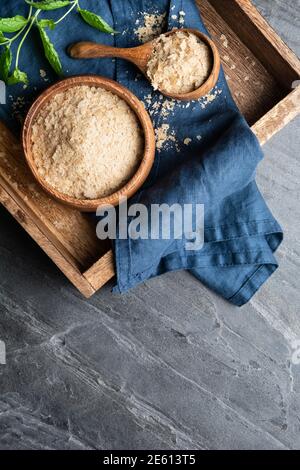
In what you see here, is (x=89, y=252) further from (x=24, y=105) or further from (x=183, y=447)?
(x=183, y=447)

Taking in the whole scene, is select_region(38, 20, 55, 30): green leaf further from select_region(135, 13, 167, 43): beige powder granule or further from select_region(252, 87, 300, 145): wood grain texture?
select_region(252, 87, 300, 145): wood grain texture

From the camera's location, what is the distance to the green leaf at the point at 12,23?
945 mm

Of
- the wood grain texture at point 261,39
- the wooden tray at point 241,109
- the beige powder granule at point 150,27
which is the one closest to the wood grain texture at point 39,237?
the wooden tray at point 241,109

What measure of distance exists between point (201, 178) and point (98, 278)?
0.85 ft

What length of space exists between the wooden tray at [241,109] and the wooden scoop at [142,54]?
0.34 ft

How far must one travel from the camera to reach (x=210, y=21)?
1.06 m

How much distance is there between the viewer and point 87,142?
2.98ft

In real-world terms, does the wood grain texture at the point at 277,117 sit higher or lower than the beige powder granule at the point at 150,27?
lower

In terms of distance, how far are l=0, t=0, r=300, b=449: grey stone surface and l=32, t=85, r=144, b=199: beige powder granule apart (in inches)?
10.0

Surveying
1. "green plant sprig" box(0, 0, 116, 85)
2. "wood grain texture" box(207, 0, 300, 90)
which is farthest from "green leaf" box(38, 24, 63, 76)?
"wood grain texture" box(207, 0, 300, 90)

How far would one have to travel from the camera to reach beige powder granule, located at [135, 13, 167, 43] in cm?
101

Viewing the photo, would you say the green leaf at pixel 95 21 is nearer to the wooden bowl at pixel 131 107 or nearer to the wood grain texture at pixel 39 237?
the wooden bowl at pixel 131 107
